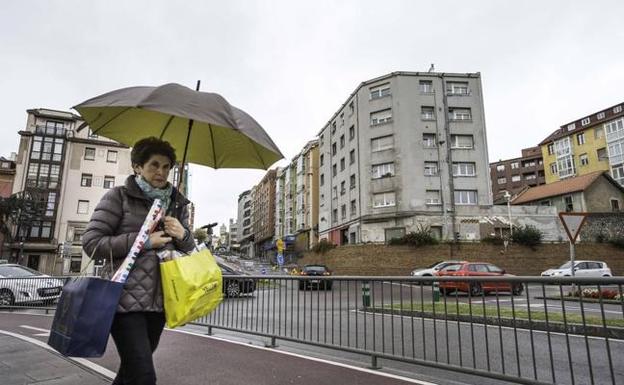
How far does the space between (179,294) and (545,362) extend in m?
3.70

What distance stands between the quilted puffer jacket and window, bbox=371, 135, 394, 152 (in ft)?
125

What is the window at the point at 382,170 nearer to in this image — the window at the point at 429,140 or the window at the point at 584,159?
the window at the point at 429,140

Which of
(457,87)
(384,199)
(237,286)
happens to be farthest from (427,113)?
(237,286)

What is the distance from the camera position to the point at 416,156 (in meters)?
38.2

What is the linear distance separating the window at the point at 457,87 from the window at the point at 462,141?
16.0ft

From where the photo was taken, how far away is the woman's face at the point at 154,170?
2744 mm

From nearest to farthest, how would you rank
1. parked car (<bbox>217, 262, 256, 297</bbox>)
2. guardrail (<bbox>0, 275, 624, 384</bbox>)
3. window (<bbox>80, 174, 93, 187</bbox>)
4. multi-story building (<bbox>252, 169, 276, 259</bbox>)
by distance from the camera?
guardrail (<bbox>0, 275, 624, 384</bbox>) → parked car (<bbox>217, 262, 256, 297</bbox>) → window (<bbox>80, 174, 93, 187</bbox>) → multi-story building (<bbox>252, 169, 276, 259</bbox>)

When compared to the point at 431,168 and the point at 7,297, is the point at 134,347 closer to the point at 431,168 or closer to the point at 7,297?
the point at 7,297

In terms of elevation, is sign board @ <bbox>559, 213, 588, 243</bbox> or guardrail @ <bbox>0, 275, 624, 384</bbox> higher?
sign board @ <bbox>559, 213, 588, 243</bbox>

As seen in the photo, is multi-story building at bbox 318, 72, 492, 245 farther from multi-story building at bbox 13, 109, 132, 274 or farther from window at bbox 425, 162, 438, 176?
multi-story building at bbox 13, 109, 132, 274

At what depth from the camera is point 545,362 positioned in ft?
13.1

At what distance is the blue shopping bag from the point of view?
A: 7.25 feet

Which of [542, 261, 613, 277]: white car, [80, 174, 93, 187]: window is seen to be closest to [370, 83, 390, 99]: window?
[542, 261, 613, 277]: white car

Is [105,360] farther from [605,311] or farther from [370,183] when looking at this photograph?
[370,183]
